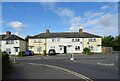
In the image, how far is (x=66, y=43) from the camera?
78.6m

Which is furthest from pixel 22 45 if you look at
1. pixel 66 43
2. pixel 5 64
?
pixel 5 64

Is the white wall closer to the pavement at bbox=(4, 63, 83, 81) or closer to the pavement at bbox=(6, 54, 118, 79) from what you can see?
the pavement at bbox=(6, 54, 118, 79)

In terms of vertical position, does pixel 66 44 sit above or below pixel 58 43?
below

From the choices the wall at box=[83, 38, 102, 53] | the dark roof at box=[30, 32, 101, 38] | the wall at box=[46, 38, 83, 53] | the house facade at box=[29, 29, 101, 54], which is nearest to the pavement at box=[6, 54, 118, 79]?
the wall at box=[46, 38, 83, 53]

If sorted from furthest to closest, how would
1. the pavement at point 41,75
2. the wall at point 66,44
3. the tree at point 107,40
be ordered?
the tree at point 107,40 < the wall at point 66,44 < the pavement at point 41,75

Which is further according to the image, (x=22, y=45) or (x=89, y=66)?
(x=22, y=45)

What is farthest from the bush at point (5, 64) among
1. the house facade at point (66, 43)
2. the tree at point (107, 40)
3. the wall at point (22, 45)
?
the tree at point (107, 40)

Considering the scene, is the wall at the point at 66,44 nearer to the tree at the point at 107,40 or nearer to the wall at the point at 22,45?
the wall at the point at 22,45

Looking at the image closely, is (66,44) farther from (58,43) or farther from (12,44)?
(12,44)

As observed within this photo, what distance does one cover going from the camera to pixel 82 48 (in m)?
78.0

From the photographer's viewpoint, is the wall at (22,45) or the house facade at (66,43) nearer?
the house facade at (66,43)

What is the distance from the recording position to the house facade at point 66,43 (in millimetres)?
78188

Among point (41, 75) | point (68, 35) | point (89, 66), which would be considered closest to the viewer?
point (41, 75)

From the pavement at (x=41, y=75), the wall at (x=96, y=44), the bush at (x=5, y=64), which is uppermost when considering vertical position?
the wall at (x=96, y=44)
